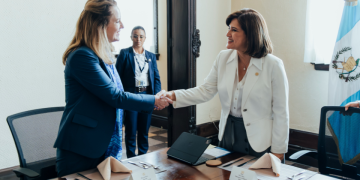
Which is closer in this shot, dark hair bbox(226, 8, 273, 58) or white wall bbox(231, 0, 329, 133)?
dark hair bbox(226, 8, 273, 58)

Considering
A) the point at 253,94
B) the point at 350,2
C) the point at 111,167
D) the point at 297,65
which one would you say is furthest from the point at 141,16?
the point at 111,167

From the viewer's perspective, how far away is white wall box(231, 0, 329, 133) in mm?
3291

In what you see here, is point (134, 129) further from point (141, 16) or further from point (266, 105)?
point (141, 16)

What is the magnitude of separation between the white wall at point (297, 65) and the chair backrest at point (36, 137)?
2.67m

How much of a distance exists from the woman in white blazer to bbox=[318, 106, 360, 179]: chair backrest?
0.38m

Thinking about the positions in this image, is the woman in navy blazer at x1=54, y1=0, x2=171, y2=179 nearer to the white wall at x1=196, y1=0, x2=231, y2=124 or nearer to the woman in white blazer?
the woman in white blazer

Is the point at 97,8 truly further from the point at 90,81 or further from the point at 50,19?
the point at 50,19

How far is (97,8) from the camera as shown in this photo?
1.60m

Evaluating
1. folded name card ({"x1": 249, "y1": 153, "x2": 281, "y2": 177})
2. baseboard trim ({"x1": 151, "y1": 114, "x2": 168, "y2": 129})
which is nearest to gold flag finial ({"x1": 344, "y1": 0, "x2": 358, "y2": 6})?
folded name card ({"x1": 249, "y1": 153, "x2": 281, "y2": 177})

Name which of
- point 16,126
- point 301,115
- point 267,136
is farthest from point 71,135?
point 301,115

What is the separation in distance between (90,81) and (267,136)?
107 cm

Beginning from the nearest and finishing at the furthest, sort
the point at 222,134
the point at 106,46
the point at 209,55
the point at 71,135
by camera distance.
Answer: the point at 71,135 → the point at 106,46 → the point at 222,134 → the point at 209,55

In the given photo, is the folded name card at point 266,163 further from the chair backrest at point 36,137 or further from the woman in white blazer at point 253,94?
the chair backrest at point 36,137

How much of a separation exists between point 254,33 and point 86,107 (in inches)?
42.1
